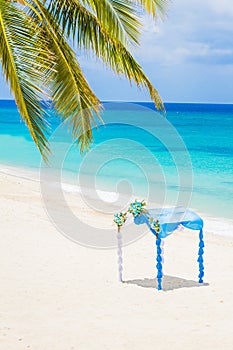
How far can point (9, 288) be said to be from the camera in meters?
7.55

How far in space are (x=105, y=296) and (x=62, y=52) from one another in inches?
121

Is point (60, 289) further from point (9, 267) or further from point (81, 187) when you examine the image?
point (81, 187)

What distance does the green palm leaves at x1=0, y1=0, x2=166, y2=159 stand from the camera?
573cm

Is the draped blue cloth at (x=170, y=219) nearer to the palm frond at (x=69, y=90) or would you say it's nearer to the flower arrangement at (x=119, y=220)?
the flower arrangement at (x=119, y=220)

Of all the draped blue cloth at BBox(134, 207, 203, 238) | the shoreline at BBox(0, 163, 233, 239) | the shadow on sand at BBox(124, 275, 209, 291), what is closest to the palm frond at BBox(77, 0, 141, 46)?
the draped blue cloth at BBox(134, 207, 203, 238)

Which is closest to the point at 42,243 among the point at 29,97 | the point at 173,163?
the point at 29,97

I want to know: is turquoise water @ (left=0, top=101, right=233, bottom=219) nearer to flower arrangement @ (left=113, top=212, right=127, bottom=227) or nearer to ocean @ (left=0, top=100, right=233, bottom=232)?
ocean @ (left=0, top=100, right=233, bottom=232)

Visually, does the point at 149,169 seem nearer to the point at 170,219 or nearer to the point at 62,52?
the point at 170,219

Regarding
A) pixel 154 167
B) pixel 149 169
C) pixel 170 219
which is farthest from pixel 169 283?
pixel 154 167

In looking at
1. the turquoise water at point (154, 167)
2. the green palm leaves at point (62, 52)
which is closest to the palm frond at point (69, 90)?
the green palm leaves at point (62, 52)

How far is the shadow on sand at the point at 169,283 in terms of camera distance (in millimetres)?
8053

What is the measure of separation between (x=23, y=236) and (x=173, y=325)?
4.66 m

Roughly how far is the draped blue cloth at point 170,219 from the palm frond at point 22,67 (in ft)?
7.95

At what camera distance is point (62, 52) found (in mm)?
6648
